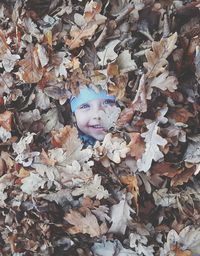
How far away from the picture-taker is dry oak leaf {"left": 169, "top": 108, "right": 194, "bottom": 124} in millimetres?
984

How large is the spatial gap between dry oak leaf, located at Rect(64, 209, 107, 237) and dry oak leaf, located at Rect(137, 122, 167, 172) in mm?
150

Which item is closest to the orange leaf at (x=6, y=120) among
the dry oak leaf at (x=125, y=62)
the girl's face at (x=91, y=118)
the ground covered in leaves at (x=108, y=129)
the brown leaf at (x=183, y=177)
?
the ground covered in leaves at (x=108, y=129)

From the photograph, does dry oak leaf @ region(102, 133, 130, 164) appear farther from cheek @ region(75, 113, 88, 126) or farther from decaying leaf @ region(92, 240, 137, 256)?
decaying leaf @ region(92, 240, 137, 256)

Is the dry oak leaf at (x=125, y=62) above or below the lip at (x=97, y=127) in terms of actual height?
above

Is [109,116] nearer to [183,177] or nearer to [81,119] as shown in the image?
[81,119]

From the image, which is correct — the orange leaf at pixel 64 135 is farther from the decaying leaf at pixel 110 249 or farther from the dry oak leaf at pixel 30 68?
the decaying leaf at pixel 110 249

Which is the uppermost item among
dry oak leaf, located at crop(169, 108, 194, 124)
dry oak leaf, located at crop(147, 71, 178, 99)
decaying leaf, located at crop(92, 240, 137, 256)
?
dry oak leaf, located at crop(147, 71, 178, 99)

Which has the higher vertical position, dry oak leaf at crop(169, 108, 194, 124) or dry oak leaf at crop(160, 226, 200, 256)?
dry oak leaf at crop(169, 108, 194, 124)

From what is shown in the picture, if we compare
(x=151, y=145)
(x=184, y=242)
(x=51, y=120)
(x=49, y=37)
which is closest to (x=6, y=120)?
(x=51, y=120)

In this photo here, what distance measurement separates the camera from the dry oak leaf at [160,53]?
959 mm

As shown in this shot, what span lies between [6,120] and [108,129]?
216 mm

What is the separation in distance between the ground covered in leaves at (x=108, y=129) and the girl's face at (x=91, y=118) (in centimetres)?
2

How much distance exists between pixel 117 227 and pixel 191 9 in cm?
46

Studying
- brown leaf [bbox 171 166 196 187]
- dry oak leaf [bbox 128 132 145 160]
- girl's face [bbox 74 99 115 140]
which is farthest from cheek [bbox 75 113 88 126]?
brown leaf [bbox 171 166 196 187]
